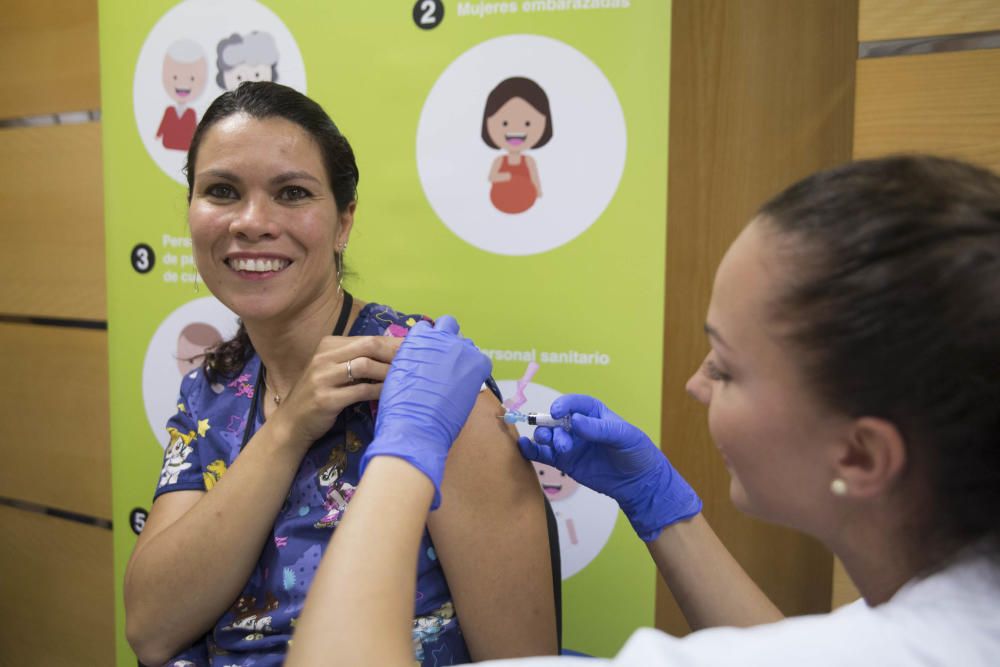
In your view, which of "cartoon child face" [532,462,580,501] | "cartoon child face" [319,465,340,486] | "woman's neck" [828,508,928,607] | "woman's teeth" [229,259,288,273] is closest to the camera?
"woman's neck" [828,508,928,607]

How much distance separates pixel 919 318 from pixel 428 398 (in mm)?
626

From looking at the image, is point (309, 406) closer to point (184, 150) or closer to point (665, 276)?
point (665, 276)

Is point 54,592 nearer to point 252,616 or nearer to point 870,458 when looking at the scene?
point 252,616

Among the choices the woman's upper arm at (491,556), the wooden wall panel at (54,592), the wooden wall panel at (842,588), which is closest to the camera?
the woman's upper arm at (491,556)

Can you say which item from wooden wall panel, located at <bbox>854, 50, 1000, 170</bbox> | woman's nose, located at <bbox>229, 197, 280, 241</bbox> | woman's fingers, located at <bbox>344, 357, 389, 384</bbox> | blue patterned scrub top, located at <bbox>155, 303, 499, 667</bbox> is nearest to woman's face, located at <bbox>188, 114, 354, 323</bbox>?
woman's nose, located at <bbox>229, 197, 280, 241</bbox>

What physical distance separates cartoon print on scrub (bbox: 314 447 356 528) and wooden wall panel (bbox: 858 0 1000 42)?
1242 millimetres

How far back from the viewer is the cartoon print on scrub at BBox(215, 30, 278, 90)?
201cm

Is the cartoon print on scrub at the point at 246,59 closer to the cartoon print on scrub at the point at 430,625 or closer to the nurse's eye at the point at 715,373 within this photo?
the cartoon print on scrub at the point at 430,625

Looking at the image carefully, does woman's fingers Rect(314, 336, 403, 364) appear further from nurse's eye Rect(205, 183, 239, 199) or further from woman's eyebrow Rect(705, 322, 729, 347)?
woman's eyebrow Rect(705, 322, 729, 347)

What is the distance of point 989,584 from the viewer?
2.18 feet

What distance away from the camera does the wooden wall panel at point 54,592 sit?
2.45 metres

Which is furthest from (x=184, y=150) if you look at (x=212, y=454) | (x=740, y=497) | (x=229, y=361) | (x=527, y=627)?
(x=740, y=497)

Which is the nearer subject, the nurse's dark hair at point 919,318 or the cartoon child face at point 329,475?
the nurse's dark hair at point 919,318

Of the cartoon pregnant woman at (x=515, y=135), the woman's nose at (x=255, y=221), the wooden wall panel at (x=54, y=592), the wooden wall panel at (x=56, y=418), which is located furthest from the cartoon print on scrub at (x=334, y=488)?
the wooden wall panel at (x=54, y=592)
